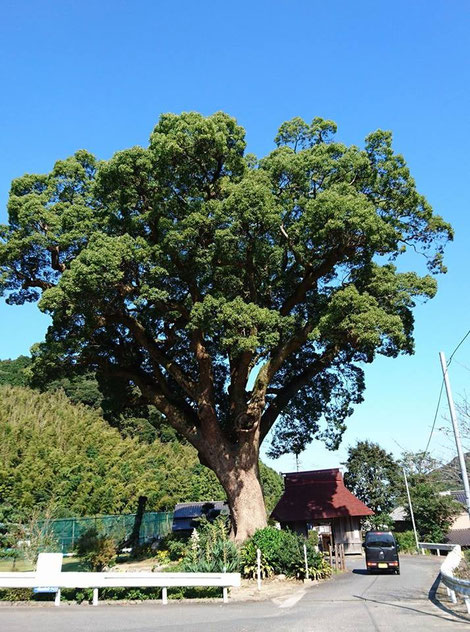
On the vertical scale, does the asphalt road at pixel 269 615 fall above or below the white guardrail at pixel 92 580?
below

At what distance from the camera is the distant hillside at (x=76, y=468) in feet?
120

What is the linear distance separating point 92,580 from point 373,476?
126 feet

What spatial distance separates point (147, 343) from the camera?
1881 cm

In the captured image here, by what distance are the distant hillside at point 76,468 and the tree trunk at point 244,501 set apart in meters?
17.8

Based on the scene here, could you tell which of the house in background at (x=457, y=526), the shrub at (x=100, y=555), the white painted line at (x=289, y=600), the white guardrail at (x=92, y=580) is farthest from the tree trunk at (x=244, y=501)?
the house in background at (x=457, y=526)

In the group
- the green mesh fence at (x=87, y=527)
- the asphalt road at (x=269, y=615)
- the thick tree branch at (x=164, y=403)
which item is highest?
the thick tree branch at (x=164, y=403)

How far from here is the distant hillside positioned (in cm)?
3644

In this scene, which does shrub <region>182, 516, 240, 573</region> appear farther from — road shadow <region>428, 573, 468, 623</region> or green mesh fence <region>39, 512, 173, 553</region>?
green mesh fence <region>39, 512, 173, 553</region>

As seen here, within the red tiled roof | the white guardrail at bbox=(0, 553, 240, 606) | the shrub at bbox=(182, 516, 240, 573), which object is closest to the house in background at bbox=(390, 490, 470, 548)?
the red tiled roof

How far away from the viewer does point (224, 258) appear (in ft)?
55.1

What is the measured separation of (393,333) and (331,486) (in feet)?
55.7

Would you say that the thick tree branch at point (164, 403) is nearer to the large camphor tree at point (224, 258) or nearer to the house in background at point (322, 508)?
the large camphor tree at point (224, 258)

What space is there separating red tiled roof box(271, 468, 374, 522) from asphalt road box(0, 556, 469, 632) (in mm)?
14246

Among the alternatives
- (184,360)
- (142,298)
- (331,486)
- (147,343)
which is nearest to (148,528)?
(331,486)
